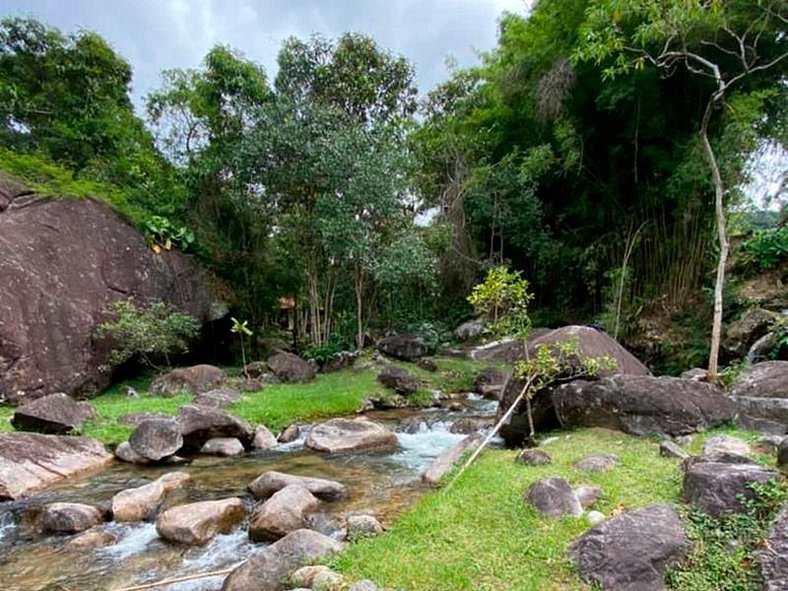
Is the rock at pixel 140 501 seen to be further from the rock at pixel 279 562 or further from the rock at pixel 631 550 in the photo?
the rock at pixel 631 550

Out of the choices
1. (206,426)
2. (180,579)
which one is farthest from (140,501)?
(206,426)

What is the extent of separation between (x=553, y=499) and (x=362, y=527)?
1.70 m

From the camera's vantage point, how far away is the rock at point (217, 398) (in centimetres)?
964

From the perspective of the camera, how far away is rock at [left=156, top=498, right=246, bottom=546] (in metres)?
4.80

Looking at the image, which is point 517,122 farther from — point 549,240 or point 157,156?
point 157,156

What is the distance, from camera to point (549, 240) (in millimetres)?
15273

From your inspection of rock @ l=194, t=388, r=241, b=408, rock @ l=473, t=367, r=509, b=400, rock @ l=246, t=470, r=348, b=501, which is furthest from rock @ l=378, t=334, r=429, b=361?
rock @ l=246, t=470, r=348, b=501

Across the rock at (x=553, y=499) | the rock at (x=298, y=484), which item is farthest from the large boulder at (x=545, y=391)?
the rock at (x=553, y=499)

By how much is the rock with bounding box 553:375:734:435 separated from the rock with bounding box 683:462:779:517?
2.38m

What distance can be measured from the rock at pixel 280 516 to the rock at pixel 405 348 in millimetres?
9568

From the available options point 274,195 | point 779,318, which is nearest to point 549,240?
point 779,318

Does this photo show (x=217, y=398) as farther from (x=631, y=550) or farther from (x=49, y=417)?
(x=631, y=550)

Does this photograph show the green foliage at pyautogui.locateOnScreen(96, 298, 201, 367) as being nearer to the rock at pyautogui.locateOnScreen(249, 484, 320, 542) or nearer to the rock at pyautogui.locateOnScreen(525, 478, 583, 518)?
the rock at pyautogui.locateOnScreen(249, 484, 320, 542)

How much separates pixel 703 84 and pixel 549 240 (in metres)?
5.83
